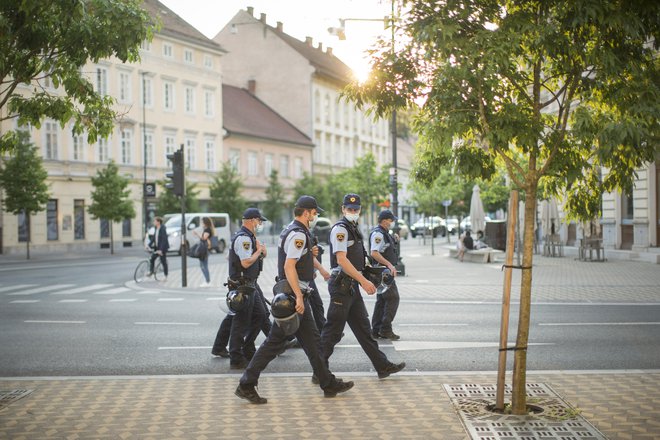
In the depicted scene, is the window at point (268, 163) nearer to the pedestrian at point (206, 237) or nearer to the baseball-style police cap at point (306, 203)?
the pedestrian at point (206, 237)

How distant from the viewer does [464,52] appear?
649 cm

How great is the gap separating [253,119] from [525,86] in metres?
53.4

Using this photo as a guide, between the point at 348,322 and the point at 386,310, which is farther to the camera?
the point at 386,310

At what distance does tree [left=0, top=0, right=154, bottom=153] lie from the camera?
724 centimetres

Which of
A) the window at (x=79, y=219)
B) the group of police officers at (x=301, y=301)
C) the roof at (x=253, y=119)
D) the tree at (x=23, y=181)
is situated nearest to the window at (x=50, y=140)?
the window at (x=79, y=219)

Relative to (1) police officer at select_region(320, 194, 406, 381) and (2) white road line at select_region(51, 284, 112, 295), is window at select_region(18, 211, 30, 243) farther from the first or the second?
(1) police officer at select_region(320, 194, 406, 381)

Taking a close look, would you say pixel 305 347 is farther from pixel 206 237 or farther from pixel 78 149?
pixel 78 149

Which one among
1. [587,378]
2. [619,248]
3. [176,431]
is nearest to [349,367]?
[587,378]

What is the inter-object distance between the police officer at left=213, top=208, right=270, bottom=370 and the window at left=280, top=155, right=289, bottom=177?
5164cm

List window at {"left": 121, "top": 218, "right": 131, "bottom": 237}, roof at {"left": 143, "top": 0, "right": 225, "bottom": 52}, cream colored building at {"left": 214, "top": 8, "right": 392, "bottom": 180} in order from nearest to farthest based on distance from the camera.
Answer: window at {"left": 121, "top": 218, "right": 131, "bottom": 237}
roof at {"left": 143, "top": 0, "right": 225, "bottom": 52}
cream colored building at {"left": 214, "top": 8, "right": 392, "bottom": 180}

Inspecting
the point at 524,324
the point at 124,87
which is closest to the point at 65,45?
the point at 524,324

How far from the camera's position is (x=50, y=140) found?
3972 centimetres

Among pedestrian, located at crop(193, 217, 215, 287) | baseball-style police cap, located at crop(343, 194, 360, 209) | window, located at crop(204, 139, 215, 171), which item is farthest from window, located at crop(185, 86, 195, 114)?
baseball-style police cap, located at crop(343, 194, 360, 209)

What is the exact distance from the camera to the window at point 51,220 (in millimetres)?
39219
